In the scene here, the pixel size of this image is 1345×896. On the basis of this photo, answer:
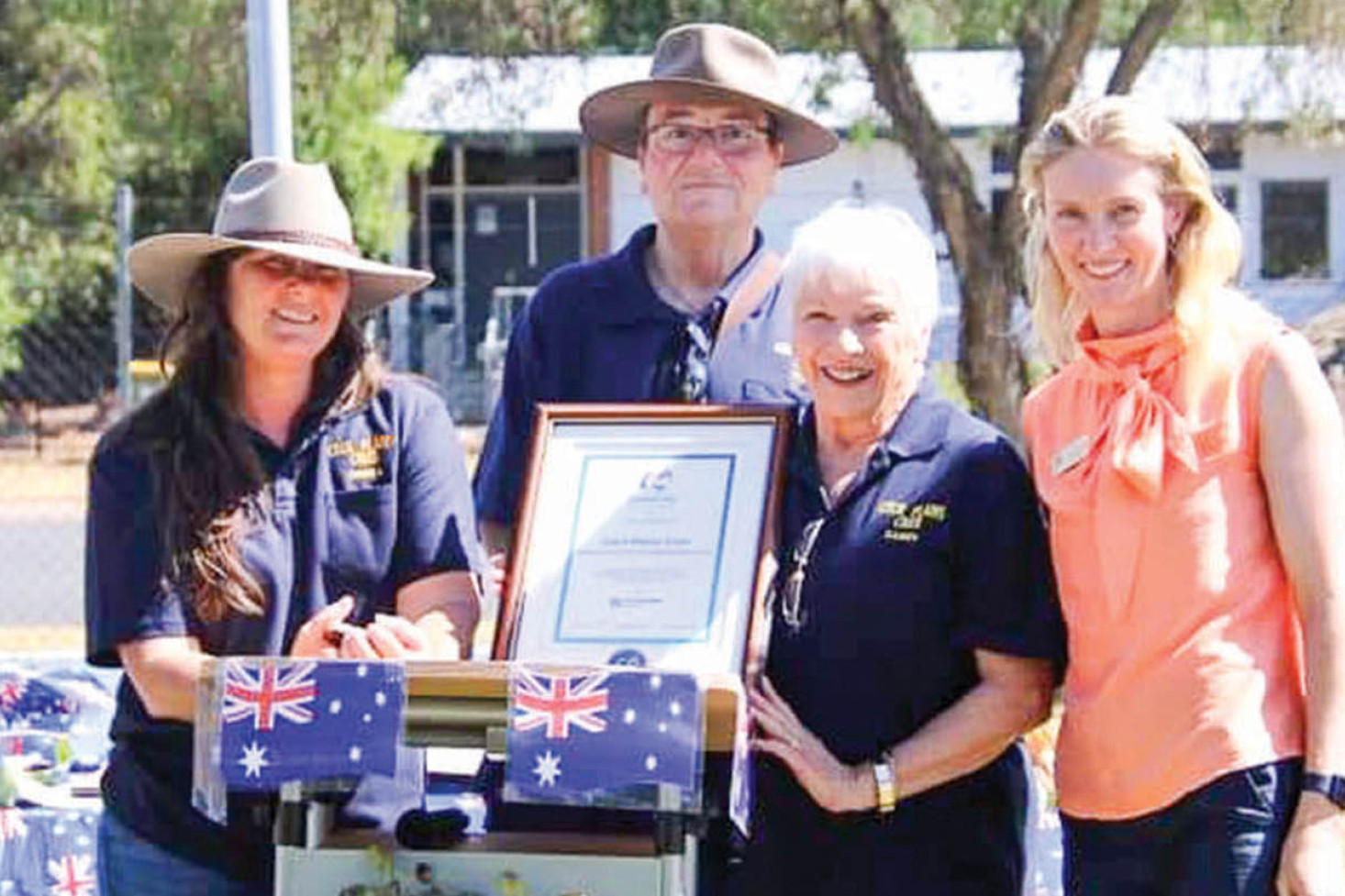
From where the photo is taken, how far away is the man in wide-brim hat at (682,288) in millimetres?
4027

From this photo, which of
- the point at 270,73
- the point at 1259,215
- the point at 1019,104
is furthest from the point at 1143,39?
the point at 1259,215

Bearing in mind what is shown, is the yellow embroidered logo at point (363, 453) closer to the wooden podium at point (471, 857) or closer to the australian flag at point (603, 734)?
the wooden podium at point (471, 857)

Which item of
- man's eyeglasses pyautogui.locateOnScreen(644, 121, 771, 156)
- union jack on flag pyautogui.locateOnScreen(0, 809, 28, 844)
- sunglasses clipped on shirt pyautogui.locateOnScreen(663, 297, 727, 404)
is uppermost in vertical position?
man's eyeglasses pyautogui.locateOnScreen(644, 121, 771, 156)

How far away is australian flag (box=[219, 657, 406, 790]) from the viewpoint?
124 inches

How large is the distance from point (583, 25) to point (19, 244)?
1277cm

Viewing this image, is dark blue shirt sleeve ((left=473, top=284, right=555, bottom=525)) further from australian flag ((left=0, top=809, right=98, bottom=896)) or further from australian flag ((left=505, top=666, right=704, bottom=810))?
australian flag ((left=0, top=809, right=98, bottom=896))

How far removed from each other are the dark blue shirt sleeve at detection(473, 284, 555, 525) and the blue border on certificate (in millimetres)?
559

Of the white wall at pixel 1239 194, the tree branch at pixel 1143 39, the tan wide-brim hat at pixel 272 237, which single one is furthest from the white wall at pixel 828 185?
the tan wide-brim hat at pixel 272 237

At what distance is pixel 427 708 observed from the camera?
3.18m

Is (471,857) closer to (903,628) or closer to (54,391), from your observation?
(903,628)

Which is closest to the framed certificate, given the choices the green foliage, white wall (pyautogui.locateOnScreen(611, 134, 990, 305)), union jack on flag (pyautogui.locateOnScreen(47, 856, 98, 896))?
union jack on flag (pyautogui.locateOnScreen(47, 856, 98, 896))

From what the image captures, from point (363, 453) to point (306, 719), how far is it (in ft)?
2.15

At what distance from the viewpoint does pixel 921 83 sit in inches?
460

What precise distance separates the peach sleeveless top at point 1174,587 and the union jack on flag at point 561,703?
721mm
